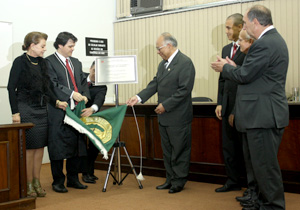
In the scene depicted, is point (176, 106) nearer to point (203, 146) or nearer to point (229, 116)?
point (229, 116)

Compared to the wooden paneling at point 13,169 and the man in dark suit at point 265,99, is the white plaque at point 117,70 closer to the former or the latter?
the wooden paneling at point 13,169

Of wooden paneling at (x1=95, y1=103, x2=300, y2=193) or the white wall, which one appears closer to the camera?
wooden paneling at (x1=95, y1=103, x2=300, y2=193)

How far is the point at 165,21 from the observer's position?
698 centimetres

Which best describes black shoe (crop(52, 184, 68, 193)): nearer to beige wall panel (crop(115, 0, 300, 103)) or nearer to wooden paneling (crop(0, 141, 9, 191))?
wooden paneling (crop(0, 141, 9, 191))

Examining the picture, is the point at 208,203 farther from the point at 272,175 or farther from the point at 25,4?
the point at 25,4

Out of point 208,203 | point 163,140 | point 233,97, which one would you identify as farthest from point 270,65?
point 163,140

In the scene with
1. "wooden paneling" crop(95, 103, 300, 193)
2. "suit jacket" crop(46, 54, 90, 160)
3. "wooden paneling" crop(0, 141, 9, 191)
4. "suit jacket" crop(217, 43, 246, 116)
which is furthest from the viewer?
"suit jacket" crop(46, 54, 90, 160)

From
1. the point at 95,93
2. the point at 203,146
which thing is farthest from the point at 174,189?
the point at 95,93

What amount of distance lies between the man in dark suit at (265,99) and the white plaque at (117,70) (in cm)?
151

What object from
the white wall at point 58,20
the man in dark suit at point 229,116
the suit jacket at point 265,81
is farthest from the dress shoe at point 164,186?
the white wall at point 58,20

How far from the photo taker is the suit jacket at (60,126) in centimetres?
401

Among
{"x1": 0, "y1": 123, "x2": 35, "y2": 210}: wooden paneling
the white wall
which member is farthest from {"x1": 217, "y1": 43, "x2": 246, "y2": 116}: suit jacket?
the white wall

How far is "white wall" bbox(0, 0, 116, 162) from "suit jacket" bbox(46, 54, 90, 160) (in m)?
2.03

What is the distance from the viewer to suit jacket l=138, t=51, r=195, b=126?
3914 millimetres
